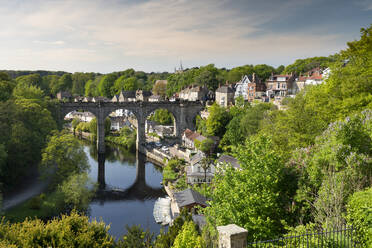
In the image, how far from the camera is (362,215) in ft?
27.1

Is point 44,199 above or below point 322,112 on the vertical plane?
below

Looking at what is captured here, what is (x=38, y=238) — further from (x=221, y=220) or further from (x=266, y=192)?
(x=266, y=192)

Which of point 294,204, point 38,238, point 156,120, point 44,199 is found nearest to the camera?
point 294,204

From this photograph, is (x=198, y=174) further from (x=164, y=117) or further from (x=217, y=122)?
(x=164, y=117)

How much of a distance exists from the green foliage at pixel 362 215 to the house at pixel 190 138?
129 feet

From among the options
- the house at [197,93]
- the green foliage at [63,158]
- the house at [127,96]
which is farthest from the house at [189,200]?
the house at [127,96]

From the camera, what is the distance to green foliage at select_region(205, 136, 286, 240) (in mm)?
10992

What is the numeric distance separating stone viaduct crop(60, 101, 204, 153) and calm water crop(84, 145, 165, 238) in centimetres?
391

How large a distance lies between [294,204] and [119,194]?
27552 mm

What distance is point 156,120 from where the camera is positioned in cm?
7688

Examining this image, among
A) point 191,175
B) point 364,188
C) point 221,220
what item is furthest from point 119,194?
point 364,188

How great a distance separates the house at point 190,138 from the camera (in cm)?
4984

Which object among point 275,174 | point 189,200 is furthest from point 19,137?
point 275,174

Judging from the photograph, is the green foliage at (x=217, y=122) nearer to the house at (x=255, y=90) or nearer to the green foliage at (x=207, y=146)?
the green foliage at (x=207, y=146)
